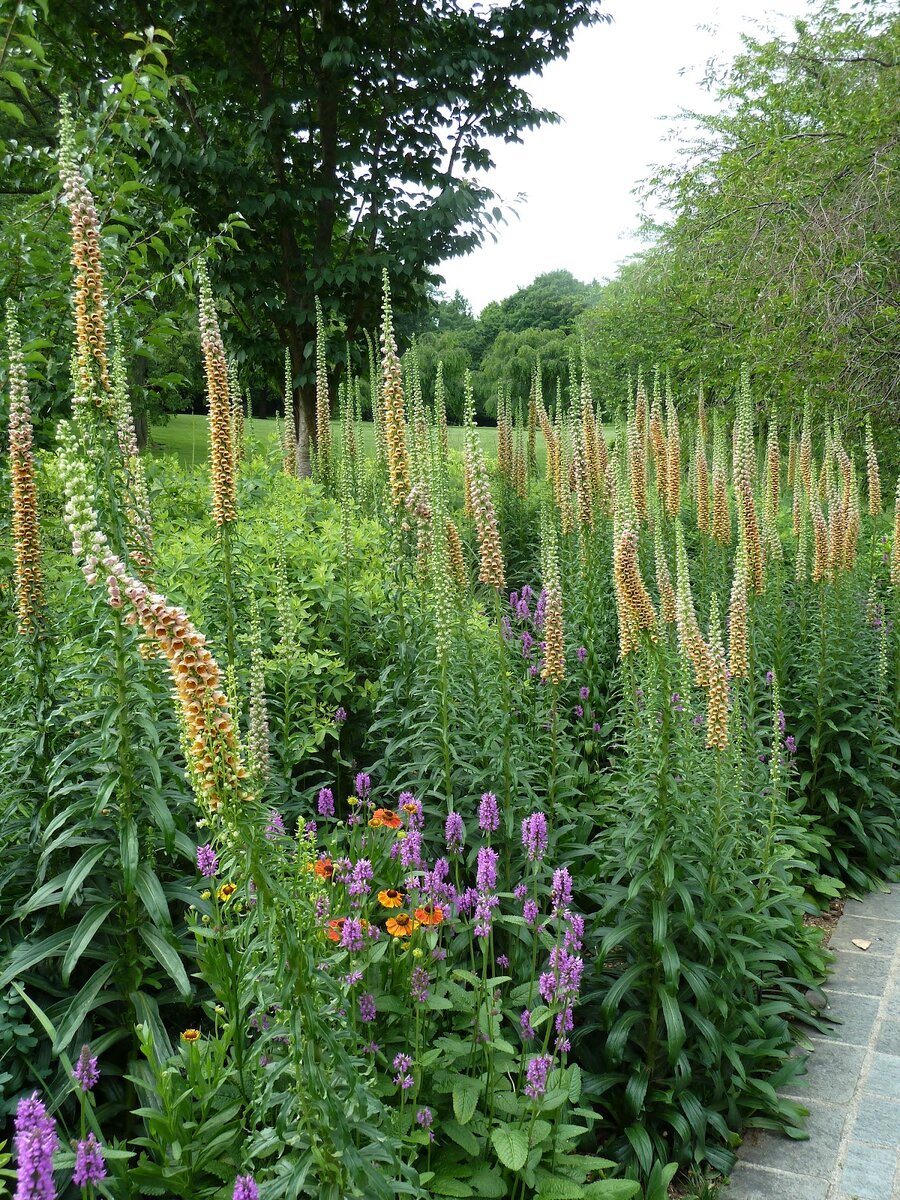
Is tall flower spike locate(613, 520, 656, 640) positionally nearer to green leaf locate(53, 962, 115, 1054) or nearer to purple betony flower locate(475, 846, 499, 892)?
purple betony flower locate(475, 846, 499, 892)

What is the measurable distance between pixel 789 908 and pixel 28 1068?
3.32 metres

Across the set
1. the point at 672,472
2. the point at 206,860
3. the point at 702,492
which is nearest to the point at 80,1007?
the point at 206,860

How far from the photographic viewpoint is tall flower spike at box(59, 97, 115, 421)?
9.26ft

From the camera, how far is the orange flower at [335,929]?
227 cm

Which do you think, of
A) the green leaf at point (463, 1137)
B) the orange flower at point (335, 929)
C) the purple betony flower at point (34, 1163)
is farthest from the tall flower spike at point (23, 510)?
the green leaf at point (463, 1137)

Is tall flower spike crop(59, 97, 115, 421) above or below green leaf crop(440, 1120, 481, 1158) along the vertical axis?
above

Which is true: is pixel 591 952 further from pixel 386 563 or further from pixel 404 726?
pixel 386 563

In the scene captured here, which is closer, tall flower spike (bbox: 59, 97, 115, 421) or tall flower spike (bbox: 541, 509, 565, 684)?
tall flower spike (bbox: 59, 97, 115, 421)

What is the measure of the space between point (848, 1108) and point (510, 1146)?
1.74m

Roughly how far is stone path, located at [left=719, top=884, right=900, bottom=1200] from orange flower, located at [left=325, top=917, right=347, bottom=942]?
1713 mm

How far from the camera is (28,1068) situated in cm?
252

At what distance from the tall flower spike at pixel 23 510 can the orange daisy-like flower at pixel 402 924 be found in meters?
1.59

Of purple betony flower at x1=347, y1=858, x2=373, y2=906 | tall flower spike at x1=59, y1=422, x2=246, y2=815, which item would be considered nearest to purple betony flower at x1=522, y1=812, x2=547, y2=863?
purple betony flower at x1=347, y1=858, x2=373, y2=906

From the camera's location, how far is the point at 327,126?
31.4ft
